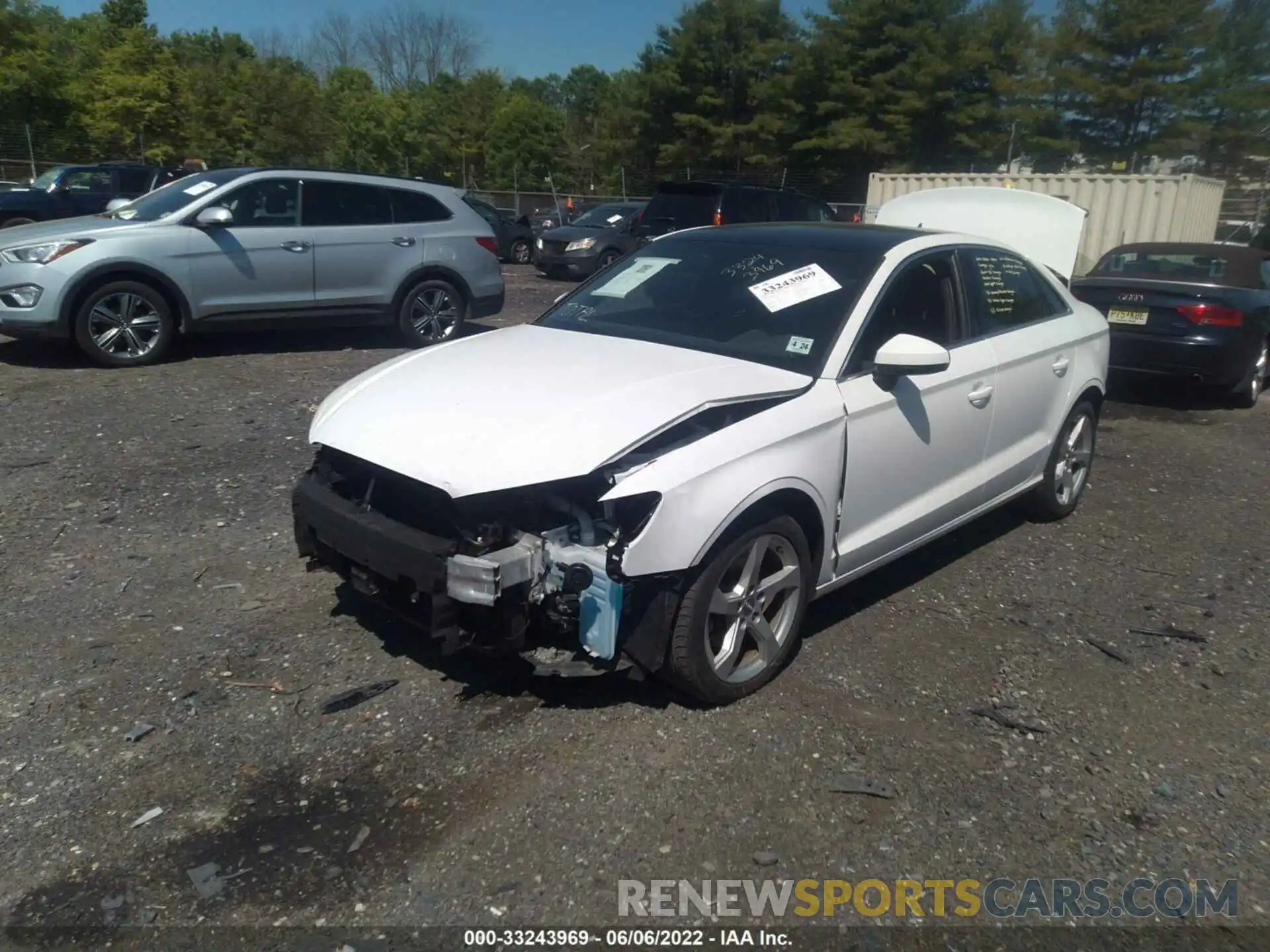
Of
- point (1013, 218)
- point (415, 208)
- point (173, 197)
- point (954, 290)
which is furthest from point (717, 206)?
point (954, 290)

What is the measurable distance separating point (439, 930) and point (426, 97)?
6444cm

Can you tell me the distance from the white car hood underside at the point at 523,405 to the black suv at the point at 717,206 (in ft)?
40.3

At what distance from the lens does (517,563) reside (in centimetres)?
320

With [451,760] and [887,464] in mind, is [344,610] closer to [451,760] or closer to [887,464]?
[451,760]

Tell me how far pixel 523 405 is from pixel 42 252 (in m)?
6.33

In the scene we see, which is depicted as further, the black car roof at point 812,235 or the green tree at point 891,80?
the green tree at point 891,80

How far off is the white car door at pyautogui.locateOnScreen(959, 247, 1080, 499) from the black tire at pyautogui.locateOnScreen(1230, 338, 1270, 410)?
464 cm

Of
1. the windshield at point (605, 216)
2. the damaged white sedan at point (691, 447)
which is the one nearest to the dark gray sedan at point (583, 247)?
the windshield at point (605, 216)

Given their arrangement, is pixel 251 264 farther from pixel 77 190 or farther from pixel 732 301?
pixel 77 190

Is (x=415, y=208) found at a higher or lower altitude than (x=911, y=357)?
higher

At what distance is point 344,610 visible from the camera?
4285 mm

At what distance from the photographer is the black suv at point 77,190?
17031 mm

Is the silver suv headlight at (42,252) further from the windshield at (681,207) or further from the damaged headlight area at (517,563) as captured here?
the windshield at (681,207)

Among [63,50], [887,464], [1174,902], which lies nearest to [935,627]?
[887,464]
